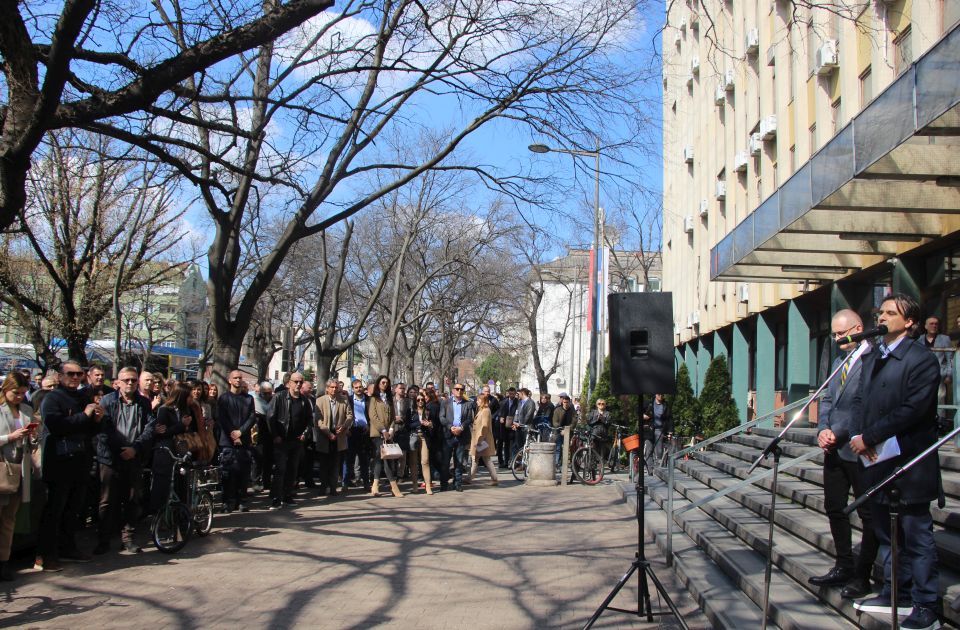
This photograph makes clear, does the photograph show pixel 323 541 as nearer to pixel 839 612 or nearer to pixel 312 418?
pixel 312 418

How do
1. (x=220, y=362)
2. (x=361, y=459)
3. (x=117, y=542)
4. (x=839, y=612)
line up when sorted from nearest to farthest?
(x=839, y=612) < (x=117, y=542) < (x=220, y=362) < (x=361, y=459)

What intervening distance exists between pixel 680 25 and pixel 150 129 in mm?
26459

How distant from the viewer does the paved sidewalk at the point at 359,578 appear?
6.61 meters

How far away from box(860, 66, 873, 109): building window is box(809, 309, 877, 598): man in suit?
10169 mm

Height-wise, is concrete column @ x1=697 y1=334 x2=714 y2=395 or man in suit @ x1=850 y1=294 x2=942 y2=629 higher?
concrete column @ x1=697 y1=334 x2=714 y2=395

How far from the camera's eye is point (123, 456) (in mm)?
9039

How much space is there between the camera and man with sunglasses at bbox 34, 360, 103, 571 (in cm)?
819

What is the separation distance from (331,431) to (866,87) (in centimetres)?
1113

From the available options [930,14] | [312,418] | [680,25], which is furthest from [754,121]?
[312,418]

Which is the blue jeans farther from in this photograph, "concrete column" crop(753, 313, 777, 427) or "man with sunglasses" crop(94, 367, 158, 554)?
"concrete column" crop(753, 313, 777, 427)

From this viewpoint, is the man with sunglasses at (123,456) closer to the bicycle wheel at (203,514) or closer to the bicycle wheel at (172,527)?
the bicycle wheel at (172,527)

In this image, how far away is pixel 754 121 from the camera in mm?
21688

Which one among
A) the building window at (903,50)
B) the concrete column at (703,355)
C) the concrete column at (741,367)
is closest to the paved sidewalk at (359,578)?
the building window at (903,50)

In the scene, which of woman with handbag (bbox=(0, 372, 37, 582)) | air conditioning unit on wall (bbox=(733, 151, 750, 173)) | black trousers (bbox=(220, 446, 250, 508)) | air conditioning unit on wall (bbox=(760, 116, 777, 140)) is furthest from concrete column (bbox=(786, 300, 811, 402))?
woman with handbag (bbox=(0, 372, 37, 582))
